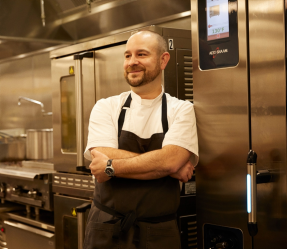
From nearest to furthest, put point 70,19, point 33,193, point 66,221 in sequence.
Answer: point 66,221 < point 33,193 < point 70,19

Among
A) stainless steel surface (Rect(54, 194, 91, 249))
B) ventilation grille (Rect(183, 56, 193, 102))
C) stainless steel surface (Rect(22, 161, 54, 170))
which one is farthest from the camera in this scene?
stainless steel surface (Rect(22, 161, 54, 170))

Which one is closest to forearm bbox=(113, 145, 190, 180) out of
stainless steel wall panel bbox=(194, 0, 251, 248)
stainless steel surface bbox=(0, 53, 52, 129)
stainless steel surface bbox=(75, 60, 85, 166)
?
stainless steel wall panel bbox=(194, 0, 251, 248)

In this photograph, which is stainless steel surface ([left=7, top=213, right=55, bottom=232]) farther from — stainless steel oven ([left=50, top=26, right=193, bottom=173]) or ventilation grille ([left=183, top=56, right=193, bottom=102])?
ventilation grille ([left=183, top=56, right=193, bottom=102])

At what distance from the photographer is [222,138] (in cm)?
173

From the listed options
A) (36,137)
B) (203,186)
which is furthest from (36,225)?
(203,186)

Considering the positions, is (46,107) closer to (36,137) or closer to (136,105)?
(36,137)

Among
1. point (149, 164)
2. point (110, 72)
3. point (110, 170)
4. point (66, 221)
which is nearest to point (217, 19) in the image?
point (149, 164)

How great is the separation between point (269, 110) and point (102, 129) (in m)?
0.78

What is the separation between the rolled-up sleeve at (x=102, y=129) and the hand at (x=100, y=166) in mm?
55

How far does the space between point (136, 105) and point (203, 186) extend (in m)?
0.52

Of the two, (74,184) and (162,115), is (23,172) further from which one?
(162,115)

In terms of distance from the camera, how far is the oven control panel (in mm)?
2760

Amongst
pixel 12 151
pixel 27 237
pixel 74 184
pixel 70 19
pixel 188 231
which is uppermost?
pixel 70 19

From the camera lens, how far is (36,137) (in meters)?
4.11
